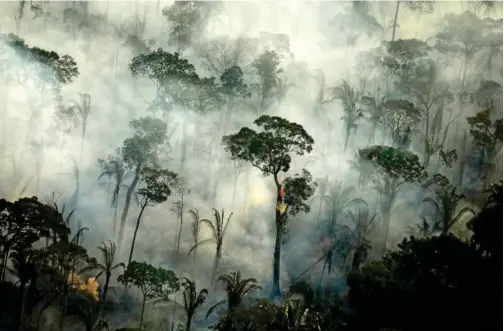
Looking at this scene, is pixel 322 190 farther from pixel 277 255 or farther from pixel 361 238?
pixel 277 255

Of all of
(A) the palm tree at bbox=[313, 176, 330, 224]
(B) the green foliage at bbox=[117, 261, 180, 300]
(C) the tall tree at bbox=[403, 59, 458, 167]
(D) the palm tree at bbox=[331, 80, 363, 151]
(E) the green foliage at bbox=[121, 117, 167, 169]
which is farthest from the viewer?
(D) the palm tree at bbox=[331, 80, 363, 151]

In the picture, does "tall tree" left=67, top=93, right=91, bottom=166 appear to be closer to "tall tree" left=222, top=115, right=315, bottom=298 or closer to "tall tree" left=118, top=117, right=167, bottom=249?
"tall tree" left=118, top=117, right=167, bottom=249

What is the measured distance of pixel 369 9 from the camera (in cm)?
7819

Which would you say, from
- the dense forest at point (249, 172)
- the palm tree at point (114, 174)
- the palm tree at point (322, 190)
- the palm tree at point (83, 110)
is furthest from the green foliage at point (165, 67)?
the palm tree at point (322, 190)

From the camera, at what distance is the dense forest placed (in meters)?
30.5

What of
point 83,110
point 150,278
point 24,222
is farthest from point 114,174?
point 24,222

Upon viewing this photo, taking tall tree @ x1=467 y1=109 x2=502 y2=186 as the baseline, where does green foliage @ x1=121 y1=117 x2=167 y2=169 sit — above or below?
below

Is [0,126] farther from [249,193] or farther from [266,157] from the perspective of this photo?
[266,157]

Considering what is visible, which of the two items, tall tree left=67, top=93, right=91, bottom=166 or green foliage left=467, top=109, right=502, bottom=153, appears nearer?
green foliage left=467, top=109, right=502, bottom=153

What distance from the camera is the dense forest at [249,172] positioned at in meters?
30.5

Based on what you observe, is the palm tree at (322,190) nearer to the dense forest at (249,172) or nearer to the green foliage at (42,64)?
the dense forest at (249,172)

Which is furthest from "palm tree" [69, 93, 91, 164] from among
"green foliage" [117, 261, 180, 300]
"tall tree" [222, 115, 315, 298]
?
"tall tree" [222, 115, 315, 298]

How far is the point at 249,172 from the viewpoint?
58.4m

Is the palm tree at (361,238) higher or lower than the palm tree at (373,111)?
lower
